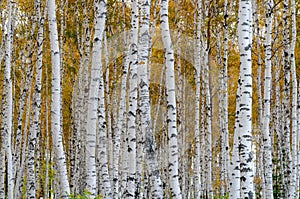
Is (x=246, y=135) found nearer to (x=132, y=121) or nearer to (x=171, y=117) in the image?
(x=171, y=117)

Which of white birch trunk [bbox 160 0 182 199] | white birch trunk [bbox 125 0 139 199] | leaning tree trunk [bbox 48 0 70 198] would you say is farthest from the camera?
white birch trunk [bbox 125 0 139 199]

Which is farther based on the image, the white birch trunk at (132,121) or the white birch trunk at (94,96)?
A: the white birch trunk at (132,121)

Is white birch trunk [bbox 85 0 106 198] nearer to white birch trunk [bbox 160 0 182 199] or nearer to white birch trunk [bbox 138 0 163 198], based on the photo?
white birch trunk [bbox 138 0 163 198]

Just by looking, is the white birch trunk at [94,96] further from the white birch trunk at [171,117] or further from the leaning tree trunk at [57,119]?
the white birch trunk at [171,117]

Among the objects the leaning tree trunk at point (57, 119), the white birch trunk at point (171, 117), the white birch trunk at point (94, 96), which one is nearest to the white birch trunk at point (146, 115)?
the white birch trunk at point (171, 117)

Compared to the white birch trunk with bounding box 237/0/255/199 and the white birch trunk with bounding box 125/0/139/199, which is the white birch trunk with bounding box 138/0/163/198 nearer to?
the white birch trunk with bounding box 125/0/139/199

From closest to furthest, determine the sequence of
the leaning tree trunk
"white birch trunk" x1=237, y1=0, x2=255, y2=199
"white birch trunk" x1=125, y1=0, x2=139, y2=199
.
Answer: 1. "white birch trunk" x1=237, y1=0, x2=255, y2=199
2. the leaning tree trunk
3. "white birch trunk" x1=125, y1=0, x2=139, y2=199

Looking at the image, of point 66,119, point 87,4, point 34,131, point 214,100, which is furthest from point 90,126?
point 66,119

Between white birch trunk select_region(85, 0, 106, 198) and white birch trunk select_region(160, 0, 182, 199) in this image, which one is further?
white birch trunk select_region(160, 0, 182, 199)

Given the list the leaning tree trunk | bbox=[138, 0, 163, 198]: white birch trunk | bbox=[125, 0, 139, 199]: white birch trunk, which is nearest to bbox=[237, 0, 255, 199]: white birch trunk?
bbox=[138, 0, 163, 198]: white birch trunk

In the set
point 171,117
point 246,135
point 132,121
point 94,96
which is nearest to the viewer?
point 246,135

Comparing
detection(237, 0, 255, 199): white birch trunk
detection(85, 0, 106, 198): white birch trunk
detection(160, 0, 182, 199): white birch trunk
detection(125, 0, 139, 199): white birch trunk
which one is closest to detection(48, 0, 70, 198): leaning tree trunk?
detection(85, 0, 106, 198): white birch trunk

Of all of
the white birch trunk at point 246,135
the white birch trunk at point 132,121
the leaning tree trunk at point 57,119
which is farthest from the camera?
the white birch trunk at point 132,121

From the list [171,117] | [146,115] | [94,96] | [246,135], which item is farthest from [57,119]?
[246,135]
